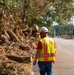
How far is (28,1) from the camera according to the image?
2866 cm

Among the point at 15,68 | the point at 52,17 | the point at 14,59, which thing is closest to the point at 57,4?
the point at 52,17

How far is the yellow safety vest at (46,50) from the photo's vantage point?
7812mm

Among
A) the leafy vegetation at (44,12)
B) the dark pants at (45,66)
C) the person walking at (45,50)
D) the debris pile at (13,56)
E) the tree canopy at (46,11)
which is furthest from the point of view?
the tree canopy at (46,11)

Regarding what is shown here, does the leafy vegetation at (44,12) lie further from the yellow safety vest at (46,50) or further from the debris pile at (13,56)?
the yellow safety vest at (46,50)

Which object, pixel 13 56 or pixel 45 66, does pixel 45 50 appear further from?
pixel 13 56

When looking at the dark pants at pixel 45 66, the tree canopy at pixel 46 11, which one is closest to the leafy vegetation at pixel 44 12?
the tree canopy at pixel 46 11

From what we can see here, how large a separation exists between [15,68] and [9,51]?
534cm

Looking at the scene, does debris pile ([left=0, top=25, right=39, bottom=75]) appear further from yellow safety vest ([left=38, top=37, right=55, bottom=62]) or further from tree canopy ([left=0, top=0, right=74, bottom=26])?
tree canopy ([left=0, top=0, right=74, bottom=26])

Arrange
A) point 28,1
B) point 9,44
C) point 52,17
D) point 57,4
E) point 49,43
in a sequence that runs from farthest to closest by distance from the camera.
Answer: point 52,17, point 57,4, point 28,1, point 9,44, point 49,43

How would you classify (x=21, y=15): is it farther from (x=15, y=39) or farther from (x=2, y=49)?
(x=2, y=49)

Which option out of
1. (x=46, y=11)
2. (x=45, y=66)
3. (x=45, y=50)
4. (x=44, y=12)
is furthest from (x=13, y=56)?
(x=46, y=11)

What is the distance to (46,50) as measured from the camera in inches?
309

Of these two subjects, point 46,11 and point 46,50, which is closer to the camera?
point 46,50

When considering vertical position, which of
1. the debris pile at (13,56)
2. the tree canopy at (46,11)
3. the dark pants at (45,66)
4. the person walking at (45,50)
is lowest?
the tree canopy at (46,11)
